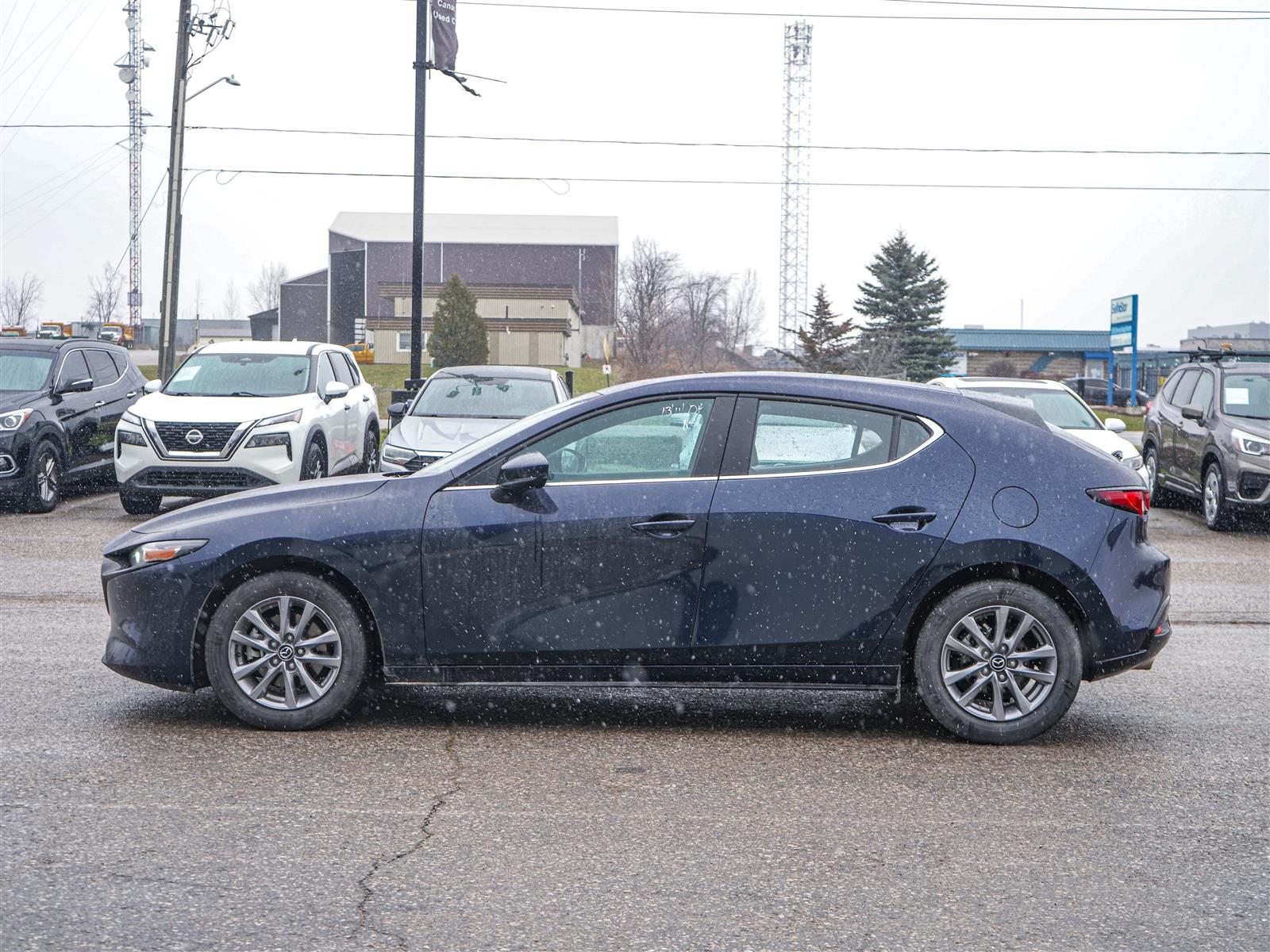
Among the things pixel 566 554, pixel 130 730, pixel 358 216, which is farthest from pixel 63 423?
pixel 358 216

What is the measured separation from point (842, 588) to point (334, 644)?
213 cm

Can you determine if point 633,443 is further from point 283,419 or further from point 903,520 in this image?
point 283,419

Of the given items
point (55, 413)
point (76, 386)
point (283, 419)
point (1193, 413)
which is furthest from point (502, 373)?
point (1193, 413)

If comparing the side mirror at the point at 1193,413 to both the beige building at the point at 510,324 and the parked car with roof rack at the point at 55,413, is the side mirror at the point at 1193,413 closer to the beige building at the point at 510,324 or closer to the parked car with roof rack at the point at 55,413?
the parked car with roof rack at the point at 55,413

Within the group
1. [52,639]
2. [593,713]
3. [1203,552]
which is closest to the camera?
[593,713]

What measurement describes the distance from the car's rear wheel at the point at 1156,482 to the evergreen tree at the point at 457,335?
41147 millimetres

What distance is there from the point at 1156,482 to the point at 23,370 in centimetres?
→ 1407

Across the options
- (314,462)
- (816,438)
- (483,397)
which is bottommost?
(314,462)

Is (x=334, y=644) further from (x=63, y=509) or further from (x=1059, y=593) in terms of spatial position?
(x=63, y=509)

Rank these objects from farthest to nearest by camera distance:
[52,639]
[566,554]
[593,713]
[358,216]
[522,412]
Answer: [358,216]
[522,412]
[52,639]
[593,713]
[566,554]

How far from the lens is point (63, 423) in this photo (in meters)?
14.9

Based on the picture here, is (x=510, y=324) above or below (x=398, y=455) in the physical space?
above

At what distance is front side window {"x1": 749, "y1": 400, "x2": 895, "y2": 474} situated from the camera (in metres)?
5.63

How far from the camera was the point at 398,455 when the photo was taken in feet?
42.9
